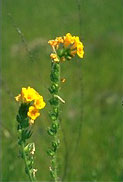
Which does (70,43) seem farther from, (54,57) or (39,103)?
(39,103)

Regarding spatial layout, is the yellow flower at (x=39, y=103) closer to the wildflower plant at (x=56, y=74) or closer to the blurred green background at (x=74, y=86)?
the wildflower plant at (x=56, y=74)

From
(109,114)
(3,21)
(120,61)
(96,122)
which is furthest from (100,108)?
(3,21)

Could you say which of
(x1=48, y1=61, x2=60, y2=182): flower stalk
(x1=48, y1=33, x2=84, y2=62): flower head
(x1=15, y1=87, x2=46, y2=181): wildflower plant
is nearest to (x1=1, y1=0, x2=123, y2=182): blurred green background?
(x1=48, y1=61, x2=60, y2=182): flower stalk

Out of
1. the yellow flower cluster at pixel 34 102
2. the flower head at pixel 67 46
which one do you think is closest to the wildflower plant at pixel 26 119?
the yellow flower cluster at pixel 34 102

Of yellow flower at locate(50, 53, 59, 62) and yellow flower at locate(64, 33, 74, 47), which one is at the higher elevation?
yellow flower at locate(64, 33, 74, 47)

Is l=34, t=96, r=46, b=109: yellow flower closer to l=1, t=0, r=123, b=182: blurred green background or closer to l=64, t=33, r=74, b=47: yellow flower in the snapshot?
l=64, t=33, r=74, b=47: yellow flower

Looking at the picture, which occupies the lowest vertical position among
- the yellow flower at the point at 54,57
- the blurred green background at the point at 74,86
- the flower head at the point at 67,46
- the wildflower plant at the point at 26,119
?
the wildflower plant at the point at 26,119

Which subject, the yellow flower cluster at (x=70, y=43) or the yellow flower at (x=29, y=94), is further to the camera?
the yellow flower cluster at (x=70, y=43)

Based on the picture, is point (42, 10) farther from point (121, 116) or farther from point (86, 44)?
point (121, 116)

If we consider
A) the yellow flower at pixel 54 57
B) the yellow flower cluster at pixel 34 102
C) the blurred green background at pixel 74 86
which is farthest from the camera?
the blurred green background at pixel 74 86

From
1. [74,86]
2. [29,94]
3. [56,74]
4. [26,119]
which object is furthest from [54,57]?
[74,86]
